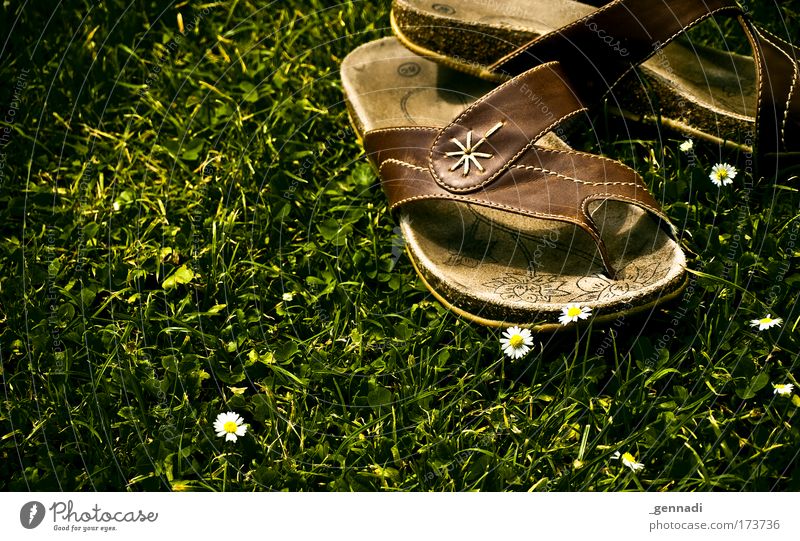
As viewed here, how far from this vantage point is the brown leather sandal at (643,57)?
1.41 m

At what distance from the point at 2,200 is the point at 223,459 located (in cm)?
69

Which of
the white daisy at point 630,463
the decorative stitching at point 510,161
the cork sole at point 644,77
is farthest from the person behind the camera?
the cork sole at point 644,77

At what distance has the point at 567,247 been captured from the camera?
1372mm

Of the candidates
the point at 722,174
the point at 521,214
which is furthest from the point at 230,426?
A: the point at 722,174

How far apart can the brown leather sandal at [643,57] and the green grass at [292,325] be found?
0.21ft

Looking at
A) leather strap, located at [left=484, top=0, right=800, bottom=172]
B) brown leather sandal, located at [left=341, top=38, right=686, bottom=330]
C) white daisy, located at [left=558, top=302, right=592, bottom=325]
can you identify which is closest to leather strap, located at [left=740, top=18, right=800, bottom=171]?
leather strap, located at [left=484, top=0, right=800, bottom=172]

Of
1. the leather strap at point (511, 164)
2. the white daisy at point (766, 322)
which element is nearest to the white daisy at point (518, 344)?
the leather strap at point (511, 164)

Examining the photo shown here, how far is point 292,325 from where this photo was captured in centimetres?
135

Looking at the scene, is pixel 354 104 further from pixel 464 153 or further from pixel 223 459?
pixel 223 459

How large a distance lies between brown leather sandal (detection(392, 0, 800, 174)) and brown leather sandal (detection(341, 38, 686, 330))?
3.0 inches

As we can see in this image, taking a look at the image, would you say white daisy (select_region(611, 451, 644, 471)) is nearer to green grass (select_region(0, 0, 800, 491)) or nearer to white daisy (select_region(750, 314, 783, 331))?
green grass (select_region(0, 0, 800, 491))

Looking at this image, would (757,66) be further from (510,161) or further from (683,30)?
(510,161)

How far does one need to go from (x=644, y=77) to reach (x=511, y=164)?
1.17 feet

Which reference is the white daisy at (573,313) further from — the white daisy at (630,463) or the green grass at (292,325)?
the white daisy at (630,463)
